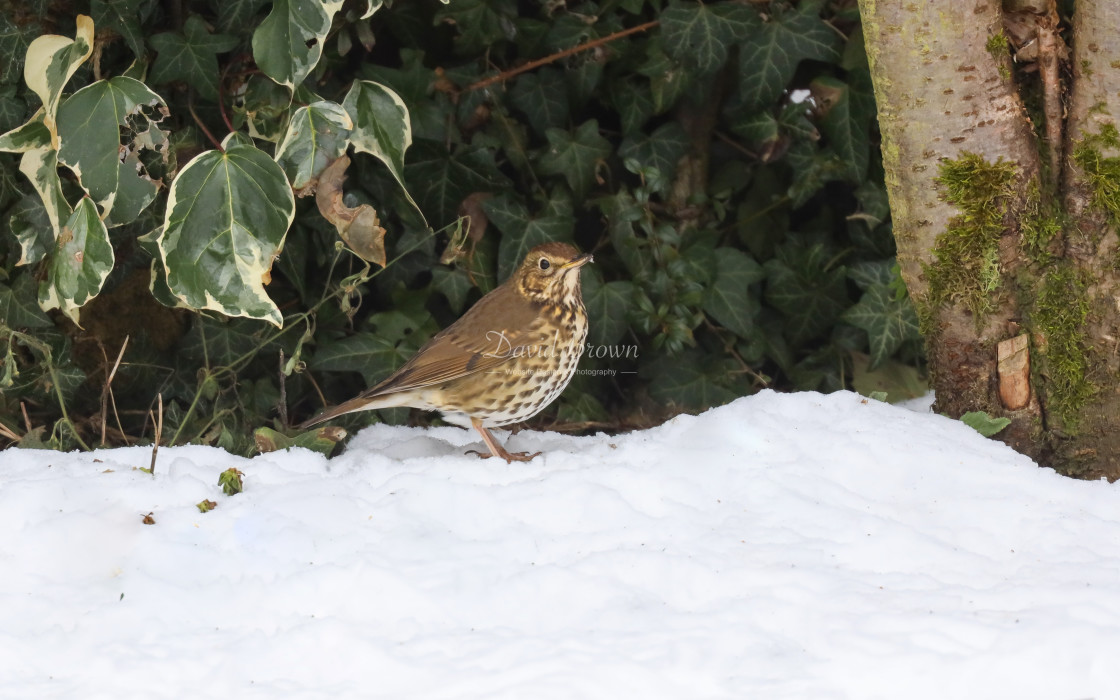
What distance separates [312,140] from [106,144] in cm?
52

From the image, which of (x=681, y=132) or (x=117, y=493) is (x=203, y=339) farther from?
(x=681, y=132)

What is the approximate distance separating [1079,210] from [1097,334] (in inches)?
13.1

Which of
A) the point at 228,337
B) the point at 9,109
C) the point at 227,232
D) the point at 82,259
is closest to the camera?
the point at 227,232

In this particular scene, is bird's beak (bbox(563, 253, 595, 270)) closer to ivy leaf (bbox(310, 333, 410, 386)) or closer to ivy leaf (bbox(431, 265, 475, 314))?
ivy leaf (bbox(431, 265, 475, 314))

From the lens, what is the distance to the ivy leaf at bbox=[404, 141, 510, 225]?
3.80 m

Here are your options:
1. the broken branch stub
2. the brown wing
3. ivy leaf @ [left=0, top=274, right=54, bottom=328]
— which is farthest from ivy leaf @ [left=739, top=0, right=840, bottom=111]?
ivy leaf @ [left=0, top=274, right=54, bottom=328]

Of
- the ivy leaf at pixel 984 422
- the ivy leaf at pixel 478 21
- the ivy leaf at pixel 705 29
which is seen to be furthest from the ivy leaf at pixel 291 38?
the ivy leaf at pixel 984 422

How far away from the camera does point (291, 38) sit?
2.83m

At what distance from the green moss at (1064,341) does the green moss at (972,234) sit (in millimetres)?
139

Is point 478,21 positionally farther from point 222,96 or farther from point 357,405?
point 357,405

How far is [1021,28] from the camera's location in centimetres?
292

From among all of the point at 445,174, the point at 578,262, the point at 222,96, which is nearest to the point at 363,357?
the point at 445,174

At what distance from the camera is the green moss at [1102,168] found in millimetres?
2809

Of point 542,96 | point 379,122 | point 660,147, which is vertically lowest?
point 660,147
